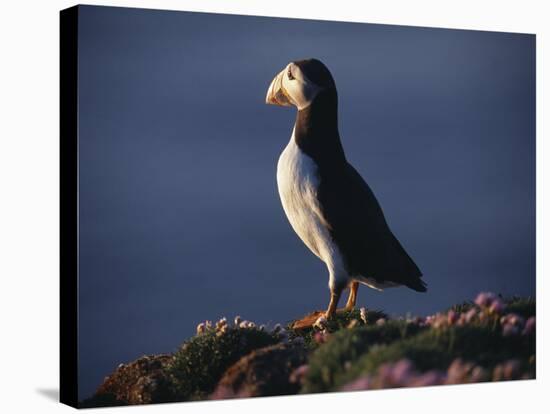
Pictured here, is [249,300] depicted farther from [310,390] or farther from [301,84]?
[301,84]

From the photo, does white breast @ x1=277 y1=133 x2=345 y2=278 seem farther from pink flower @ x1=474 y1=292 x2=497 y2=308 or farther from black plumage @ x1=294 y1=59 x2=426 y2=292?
pink flower @ x1=474 y1=292 x2=497 y2=308

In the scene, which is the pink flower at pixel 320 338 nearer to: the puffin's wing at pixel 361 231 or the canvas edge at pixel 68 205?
the puffin's wing at pixel 361 231

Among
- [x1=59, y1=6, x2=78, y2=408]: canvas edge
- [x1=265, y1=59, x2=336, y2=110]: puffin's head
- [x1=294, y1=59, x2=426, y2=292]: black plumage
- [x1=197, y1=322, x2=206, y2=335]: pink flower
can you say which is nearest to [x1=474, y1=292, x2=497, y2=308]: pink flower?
[x1=294, y1=59, x2=426, y2=292]: black plumage

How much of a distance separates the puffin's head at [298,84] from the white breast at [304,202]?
0.31m

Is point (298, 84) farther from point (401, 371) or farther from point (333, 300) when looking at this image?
point (401, 371)

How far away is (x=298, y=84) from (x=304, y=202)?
3.05 ft

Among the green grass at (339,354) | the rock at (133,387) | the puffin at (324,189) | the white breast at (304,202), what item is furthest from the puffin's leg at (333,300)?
the rock at (133,387)

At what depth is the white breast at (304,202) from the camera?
9.39 meters

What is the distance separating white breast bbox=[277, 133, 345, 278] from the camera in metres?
9.39

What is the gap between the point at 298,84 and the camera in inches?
373

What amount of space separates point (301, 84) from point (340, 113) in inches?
16.9

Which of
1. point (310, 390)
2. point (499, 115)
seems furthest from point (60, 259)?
point (499, 115)

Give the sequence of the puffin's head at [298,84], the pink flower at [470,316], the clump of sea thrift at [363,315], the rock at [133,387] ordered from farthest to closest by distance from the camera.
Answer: the clump of sea thrift at [363,315], the puffin's head at [298,84], the pink flower at [470,316], the rock at [133,387]

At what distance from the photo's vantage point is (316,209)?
370 inches
